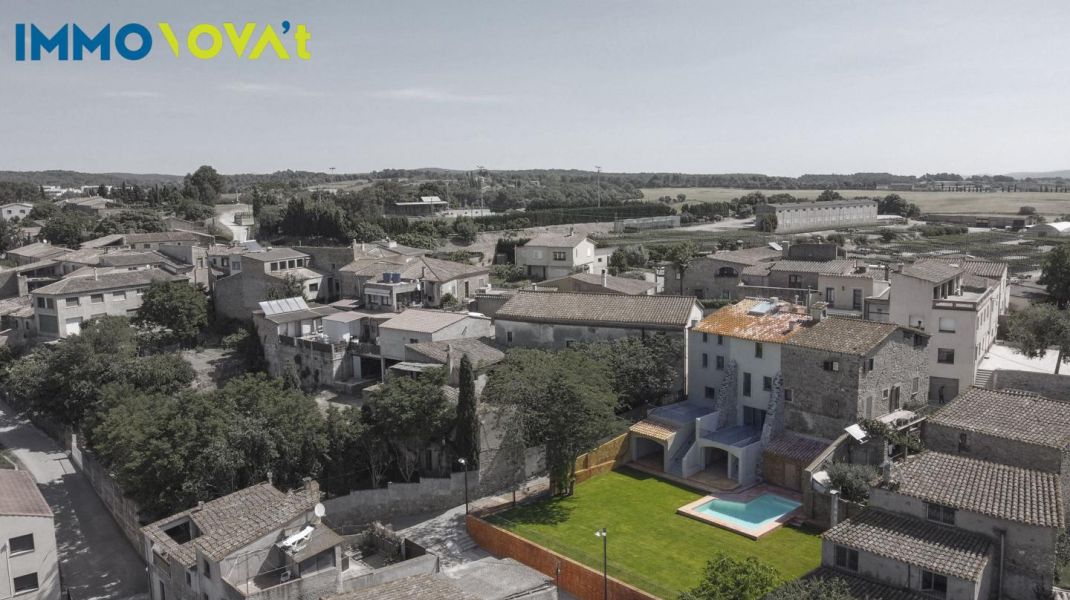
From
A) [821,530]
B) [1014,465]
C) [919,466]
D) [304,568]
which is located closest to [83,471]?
[304,568]

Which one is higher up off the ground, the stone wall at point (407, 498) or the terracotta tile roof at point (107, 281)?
the terracotta tile roof at point (107, 281)

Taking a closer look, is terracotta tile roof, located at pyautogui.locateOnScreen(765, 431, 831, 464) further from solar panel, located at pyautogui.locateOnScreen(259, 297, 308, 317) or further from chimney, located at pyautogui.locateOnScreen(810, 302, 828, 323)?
solar panel, located at pyautogui.locateOnScreen(259, 297, 308, 317)

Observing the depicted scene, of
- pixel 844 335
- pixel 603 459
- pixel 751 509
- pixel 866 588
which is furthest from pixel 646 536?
pixel 844 335

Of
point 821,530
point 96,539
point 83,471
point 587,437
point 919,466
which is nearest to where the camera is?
point 919,466

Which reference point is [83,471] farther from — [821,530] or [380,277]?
[821,530]

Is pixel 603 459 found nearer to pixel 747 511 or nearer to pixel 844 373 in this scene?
pixel 747 511

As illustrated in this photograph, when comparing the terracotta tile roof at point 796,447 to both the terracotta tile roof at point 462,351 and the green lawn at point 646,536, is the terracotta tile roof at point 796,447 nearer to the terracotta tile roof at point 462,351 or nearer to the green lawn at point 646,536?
the green lawn at point 646,536

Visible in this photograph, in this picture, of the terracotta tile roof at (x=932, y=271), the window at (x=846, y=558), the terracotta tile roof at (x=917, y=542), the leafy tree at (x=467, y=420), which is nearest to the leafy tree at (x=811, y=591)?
the terracotta tile roof at (x=917, y=542)
